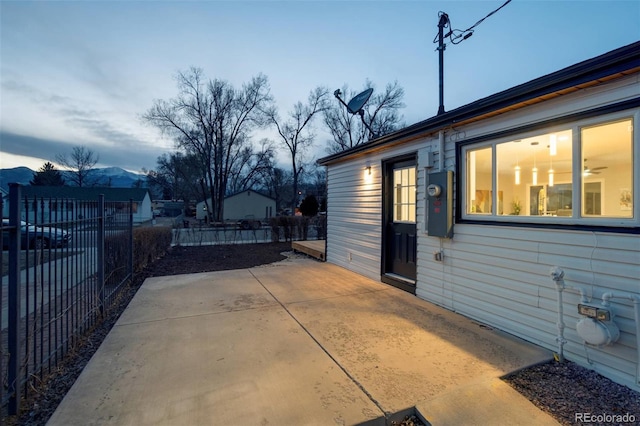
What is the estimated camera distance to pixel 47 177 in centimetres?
3794

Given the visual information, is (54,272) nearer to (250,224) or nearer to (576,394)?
(576,394)

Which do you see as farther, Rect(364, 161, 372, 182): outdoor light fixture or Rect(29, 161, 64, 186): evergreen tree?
Rect(29, 161, 64, 186): evergreen tree

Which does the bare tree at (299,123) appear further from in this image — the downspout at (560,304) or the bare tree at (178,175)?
the downspout at (560,304)

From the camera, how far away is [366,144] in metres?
5.66

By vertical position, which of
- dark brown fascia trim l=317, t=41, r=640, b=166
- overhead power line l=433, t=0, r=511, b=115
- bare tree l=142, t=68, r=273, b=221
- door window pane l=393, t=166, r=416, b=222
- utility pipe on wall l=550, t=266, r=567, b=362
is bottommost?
utility pipe on wall l=550, t=266, r=567, b=362

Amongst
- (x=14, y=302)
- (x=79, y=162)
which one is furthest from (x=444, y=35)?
(x=79, y=162)

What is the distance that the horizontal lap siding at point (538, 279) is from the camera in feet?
7.67

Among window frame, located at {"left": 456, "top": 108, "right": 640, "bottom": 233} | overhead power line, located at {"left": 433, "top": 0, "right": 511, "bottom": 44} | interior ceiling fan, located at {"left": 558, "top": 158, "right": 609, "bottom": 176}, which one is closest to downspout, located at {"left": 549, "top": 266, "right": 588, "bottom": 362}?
window frame, located at {"left": 456, "top": 108, "right": 640, "bottom": 233}

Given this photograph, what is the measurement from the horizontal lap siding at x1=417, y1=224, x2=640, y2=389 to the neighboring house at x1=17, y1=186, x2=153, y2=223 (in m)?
4.22

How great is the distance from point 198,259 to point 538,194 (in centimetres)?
787

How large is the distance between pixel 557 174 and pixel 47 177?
51442mm

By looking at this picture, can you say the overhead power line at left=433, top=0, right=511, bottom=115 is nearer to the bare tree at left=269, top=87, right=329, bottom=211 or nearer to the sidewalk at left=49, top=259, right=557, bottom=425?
A: the sidewalk at left=49, top=259, right=557, bottom=425

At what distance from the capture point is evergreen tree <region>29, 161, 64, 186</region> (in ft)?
124

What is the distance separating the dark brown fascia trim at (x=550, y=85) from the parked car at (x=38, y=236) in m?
4.23
